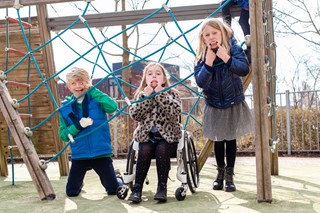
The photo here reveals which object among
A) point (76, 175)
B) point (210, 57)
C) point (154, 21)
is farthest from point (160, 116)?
point (154, 21)

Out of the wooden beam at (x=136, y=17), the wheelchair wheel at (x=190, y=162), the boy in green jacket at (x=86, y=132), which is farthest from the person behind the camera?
the wooden beam at (x=136, y=17)

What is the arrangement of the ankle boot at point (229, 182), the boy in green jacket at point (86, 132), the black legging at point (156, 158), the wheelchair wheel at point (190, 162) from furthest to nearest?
the boy in green jacket at point (86, 132) → the ankle boot at point (229, 182) → the wheelchair wheel at point (190, 162) → the black legging at point (156, 158)

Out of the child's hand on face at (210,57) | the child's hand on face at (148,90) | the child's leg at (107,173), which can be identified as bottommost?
the child's leg at (107,173)

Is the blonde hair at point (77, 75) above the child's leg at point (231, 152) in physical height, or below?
above

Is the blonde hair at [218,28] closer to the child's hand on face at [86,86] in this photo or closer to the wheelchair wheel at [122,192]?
the child's hand on face at [86,86]

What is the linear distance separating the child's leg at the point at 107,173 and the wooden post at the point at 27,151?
34 cm

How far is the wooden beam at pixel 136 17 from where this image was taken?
3.42m

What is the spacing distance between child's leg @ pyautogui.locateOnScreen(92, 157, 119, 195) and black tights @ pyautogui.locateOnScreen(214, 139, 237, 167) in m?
0.71

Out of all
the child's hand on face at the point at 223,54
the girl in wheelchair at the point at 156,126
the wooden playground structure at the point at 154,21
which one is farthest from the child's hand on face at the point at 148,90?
the wooden playground structure at the point at 154,21

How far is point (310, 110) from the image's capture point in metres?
6.89

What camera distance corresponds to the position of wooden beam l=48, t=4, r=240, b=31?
3422 mm

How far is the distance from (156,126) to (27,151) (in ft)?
2.84

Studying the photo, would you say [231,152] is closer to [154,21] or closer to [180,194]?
[180,194]

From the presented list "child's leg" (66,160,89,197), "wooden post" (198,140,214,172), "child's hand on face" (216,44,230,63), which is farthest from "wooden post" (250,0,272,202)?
"child's leg" (66,160,89,197)
